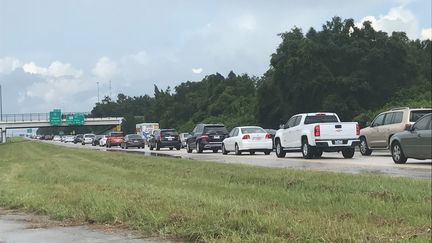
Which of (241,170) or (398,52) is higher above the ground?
(398,52)

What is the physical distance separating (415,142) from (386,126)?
573 centimetres

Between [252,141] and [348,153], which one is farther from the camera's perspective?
[252,141]

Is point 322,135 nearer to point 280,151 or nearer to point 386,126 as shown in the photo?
point 386,126

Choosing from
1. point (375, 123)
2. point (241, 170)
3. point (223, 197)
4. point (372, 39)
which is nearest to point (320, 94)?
point (372, 39)

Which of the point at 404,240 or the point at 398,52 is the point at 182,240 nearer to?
the point at 404,240

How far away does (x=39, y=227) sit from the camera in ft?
30.0

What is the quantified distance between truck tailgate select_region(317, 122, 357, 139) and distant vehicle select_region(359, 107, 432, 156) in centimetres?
137

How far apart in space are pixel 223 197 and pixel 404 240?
15.6 feet

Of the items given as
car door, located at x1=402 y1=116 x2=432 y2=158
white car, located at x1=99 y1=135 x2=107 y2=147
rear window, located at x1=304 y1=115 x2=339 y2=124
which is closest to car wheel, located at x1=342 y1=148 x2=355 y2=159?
rear window, located at x1=304 y1=115 x2=339 y2=124

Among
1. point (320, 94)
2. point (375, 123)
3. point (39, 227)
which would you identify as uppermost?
point (320, 94)

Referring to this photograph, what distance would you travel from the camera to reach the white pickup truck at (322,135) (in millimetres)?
23984

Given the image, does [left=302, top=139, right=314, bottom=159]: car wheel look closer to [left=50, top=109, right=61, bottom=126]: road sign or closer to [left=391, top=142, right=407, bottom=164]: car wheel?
[left=391, top=142, right=407, bottom=164]: car wheel

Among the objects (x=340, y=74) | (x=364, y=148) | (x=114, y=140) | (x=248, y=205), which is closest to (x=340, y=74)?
(x=340, y=74)

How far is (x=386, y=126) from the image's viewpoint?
80.0 feet
